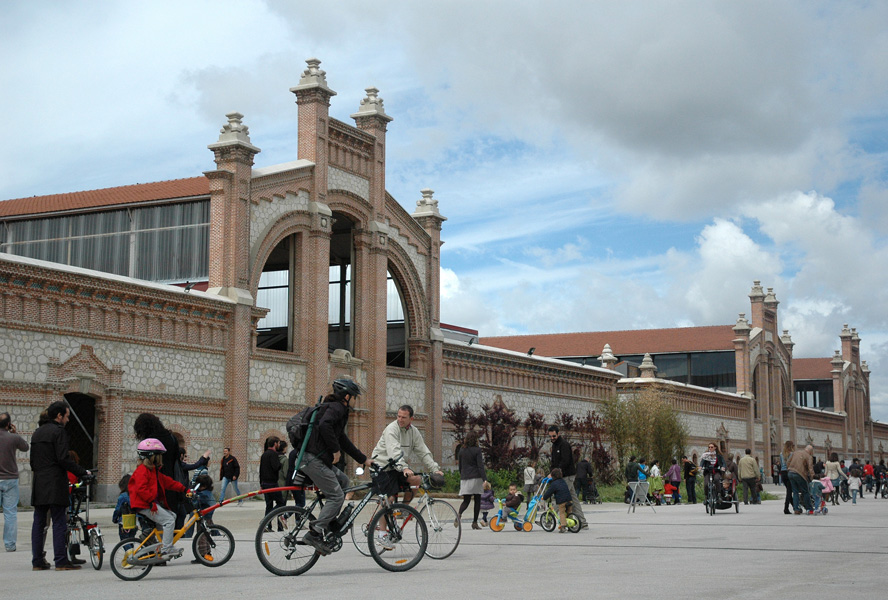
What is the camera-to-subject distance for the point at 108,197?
3606 centimetres

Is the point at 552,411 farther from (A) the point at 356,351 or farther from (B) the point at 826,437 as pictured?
(B) the point at 826,437

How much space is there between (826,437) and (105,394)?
203 feet

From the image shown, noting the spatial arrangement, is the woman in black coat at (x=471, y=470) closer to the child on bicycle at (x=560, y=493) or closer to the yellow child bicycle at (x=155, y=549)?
the child on bicycle at (x=560, y=493)

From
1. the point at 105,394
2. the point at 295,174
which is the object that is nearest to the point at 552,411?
the point at 295,174

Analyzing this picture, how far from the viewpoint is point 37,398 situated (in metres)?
23.5

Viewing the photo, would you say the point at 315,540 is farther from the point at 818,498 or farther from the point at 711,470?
the point at 818,498

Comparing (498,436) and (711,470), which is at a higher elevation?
(498,436)

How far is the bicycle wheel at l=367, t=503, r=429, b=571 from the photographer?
10.9m

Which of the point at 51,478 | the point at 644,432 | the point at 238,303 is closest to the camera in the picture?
the point at 51,478

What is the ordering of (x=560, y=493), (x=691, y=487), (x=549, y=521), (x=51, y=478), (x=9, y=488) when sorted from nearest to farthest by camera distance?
(x=51, y=478) → (x=9, y=488) → (x=560, y=493) → (x=549, y=521) → (x=691, y=487)

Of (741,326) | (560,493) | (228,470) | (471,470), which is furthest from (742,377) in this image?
(560,493)

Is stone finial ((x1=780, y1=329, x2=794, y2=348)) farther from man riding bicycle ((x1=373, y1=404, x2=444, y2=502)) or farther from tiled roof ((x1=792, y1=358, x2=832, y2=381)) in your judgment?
man riding bicycle ((x1=373, y1=404, x2=444, y2=502))

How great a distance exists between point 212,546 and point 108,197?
26.9 m

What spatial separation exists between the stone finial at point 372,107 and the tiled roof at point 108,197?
572 cm
